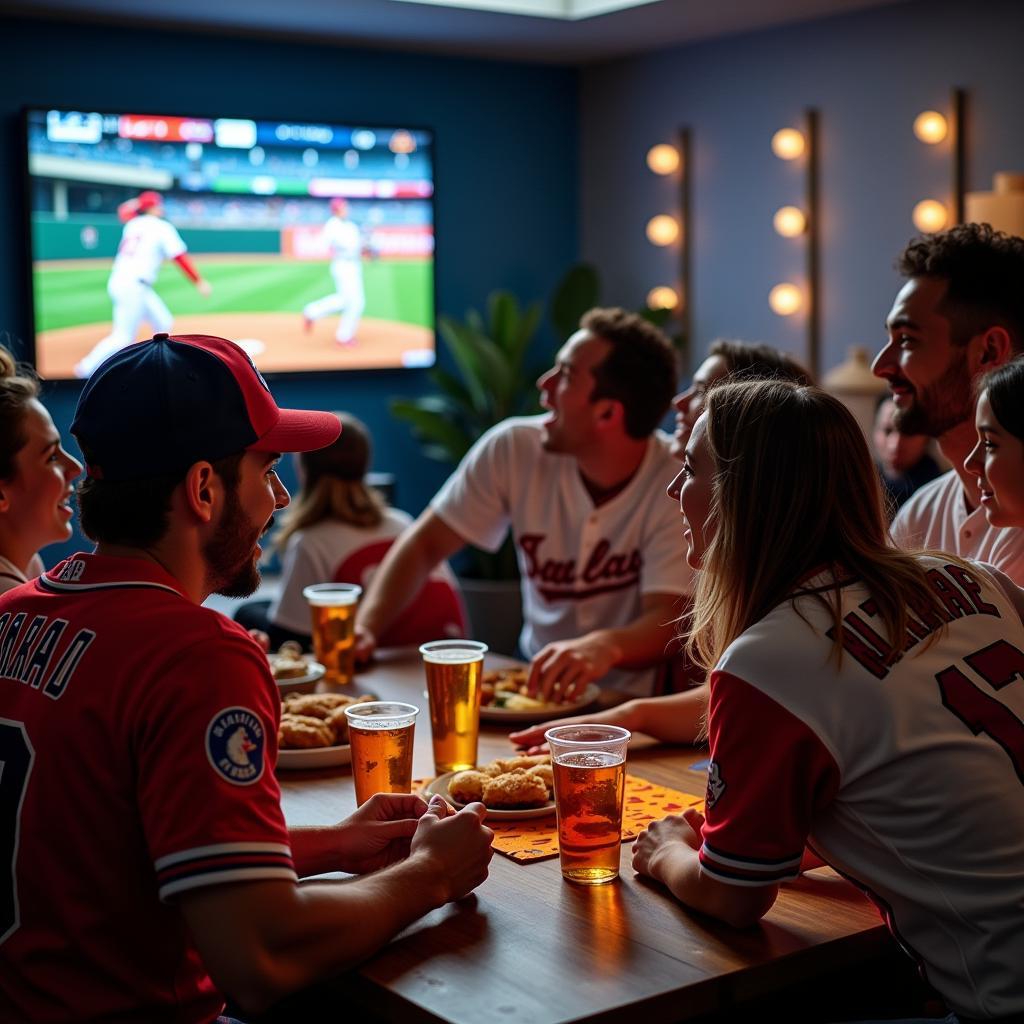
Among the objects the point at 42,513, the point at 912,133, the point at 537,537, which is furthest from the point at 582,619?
the point at 912,133

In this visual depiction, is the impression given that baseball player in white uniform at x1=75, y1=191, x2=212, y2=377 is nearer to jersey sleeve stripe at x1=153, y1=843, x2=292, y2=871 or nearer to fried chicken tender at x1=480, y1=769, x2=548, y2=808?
fried chicken tender at x1=480, y1=769, x2=548, y2=808

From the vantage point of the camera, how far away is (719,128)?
20.0 feet

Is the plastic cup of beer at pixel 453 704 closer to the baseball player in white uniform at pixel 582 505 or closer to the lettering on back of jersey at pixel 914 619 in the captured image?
the lettering on back of jersey at pixel 914 619

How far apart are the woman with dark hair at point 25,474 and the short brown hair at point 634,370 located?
1.22 metres

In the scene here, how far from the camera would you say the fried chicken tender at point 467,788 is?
1.78 metres

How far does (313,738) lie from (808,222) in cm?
432

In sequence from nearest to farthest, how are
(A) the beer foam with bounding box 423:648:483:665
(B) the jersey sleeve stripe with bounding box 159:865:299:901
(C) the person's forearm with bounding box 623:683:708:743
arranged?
1. (B) the jersey sleeve stripe with bounding box 159:865:299:901
2. (A) the beer foam with bounding box 423:648:483:665
3. (C) the person's forearm with bounding box 623:683:708:743

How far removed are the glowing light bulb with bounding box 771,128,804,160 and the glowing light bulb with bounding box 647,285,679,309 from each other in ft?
2.80

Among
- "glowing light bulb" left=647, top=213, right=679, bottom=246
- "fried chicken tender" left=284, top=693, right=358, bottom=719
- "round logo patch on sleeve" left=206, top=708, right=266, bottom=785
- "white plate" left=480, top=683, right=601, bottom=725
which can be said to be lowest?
"white plate" left=480, top=683, right=601, bottom=725

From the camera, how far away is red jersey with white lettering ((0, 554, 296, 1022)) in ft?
4.06

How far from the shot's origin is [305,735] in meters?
2.02

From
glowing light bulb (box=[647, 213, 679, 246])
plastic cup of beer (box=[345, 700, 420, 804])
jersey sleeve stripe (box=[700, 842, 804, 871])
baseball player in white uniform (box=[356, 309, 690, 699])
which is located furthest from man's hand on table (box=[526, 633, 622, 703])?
glowing light bulb (box=[647, 213, 679, 246])

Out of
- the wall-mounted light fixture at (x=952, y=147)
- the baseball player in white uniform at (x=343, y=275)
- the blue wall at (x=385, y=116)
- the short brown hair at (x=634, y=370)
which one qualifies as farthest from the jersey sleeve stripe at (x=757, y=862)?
the baseball player in white uniform at (x=343, y=275)

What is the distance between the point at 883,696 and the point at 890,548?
0.21m
